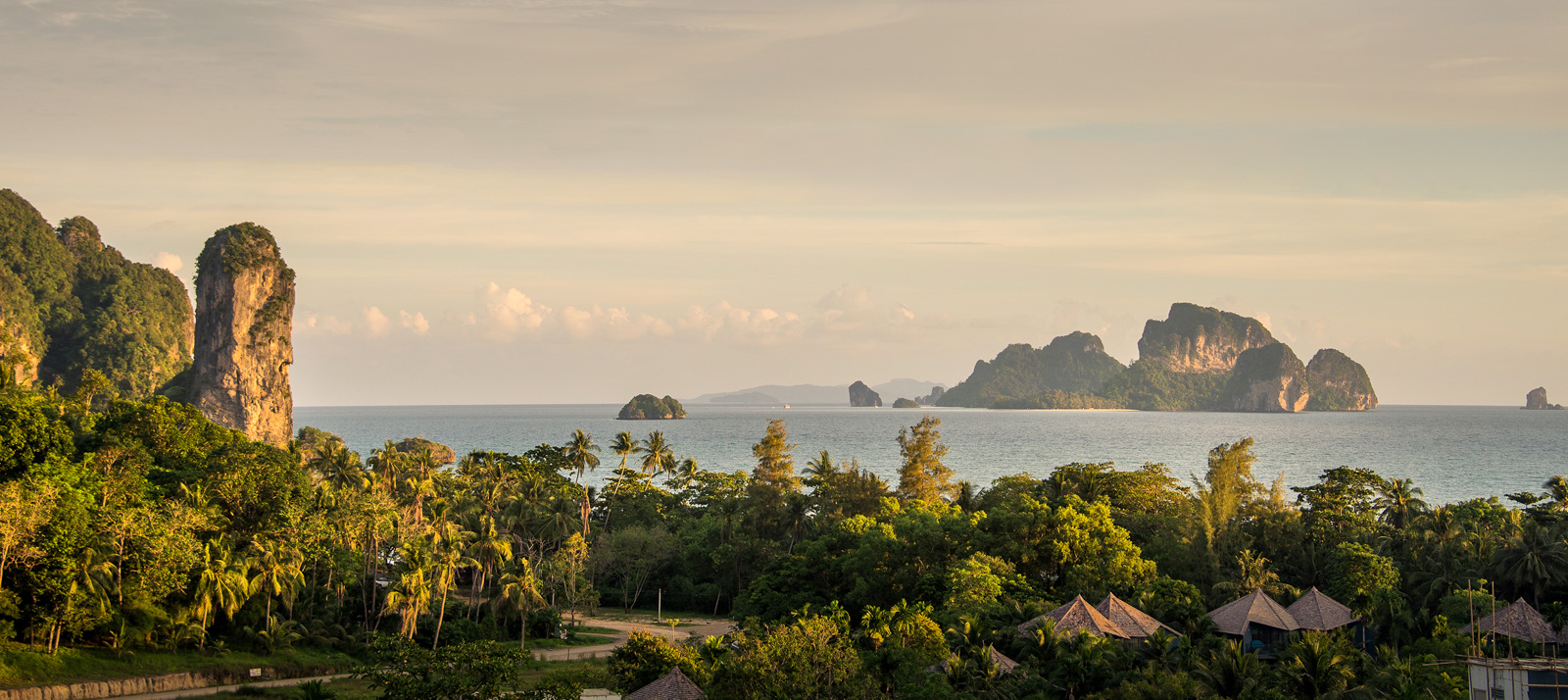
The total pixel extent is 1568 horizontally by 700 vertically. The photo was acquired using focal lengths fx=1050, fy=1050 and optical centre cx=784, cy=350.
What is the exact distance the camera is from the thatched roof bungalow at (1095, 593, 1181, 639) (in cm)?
3844

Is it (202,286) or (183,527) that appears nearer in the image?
(183,527)

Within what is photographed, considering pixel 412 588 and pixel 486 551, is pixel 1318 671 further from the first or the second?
pixel 486 551

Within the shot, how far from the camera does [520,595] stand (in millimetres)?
47156

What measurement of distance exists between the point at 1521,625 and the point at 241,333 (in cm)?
12505

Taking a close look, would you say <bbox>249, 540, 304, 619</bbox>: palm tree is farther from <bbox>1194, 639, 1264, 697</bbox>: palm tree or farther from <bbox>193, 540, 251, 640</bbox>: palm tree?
<bbox>1194, 639, 1264, 697</bbox>: palm tree

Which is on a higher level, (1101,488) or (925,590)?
(1101,488)

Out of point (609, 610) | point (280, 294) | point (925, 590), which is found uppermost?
point (280, 294)

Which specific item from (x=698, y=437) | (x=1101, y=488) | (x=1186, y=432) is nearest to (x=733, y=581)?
(x=1101, y=488)

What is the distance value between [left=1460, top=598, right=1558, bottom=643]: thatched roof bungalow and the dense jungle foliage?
2.34 ft

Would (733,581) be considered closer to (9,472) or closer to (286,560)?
(286,560)

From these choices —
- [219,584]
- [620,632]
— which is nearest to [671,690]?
[219,584]

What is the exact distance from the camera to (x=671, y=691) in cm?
3222

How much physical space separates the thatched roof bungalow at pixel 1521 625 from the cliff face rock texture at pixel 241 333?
12077 centimetres

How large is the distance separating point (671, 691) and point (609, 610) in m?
31.6
